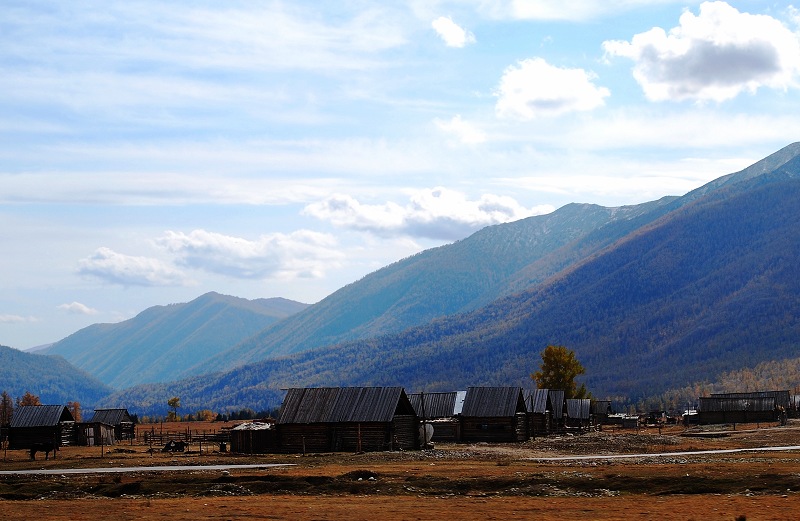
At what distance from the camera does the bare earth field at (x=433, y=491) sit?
36906 millimetres

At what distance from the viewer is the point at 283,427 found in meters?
76.3

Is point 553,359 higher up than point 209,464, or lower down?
higher up

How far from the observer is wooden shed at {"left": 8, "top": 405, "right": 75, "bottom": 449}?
321 feet

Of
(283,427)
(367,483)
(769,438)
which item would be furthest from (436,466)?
(769,438)

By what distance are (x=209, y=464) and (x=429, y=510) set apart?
82.0ft

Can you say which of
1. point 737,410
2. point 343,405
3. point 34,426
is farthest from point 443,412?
point 737,410

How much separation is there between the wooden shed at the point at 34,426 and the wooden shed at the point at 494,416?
3616 centimetres

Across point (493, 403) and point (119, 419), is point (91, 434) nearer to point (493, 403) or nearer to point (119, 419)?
point (119, 419)

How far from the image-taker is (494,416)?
8975 cm

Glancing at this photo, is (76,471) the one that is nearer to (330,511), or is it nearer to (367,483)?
(367,483)

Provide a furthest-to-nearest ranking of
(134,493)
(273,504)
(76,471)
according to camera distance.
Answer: (76,471)
(134,493)
(273,504)

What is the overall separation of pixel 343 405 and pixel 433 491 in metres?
32.8

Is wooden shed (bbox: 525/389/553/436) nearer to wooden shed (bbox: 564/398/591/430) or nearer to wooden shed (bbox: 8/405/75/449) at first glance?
wooden shed (bbox: 564/398/591/430)

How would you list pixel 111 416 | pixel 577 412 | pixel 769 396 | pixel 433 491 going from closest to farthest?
pixel 433 491, pixel 577 412, pixel 111 416, pixel 769 396
